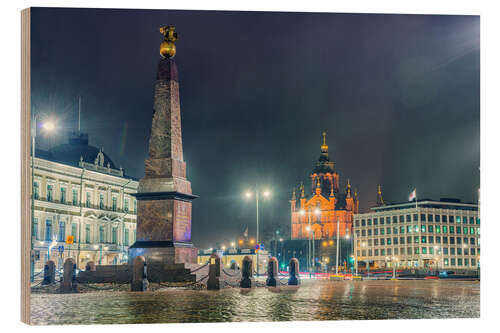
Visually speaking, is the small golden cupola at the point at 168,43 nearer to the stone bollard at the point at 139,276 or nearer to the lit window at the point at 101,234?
the stone bollard at the point at 139,276

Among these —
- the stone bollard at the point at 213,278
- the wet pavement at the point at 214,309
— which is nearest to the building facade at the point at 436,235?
the stone bollard at the point at 213,278

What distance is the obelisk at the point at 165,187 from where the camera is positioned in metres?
22.5

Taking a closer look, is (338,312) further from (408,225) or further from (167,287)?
(408,225)

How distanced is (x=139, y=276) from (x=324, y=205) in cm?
12713

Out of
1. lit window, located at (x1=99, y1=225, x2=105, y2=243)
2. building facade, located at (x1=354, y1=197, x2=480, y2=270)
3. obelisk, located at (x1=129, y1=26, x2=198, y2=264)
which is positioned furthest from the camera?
building facade, located at (x1=354, y1=197, x2=480, y2=270)

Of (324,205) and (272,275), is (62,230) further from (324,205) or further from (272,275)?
(324,205)

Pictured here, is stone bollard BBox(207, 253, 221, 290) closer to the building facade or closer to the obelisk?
the obelisk

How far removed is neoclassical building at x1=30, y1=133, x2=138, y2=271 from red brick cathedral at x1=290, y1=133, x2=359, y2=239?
76372 mm

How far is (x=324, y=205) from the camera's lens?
480ft

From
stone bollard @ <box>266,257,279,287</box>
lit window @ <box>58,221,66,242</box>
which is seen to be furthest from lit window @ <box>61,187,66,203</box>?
stone bollard @ <box>266,257,279,287</box>

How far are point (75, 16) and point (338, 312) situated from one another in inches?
380

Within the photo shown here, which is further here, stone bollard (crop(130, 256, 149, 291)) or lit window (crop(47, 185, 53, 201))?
lit window (crop(47, 185, 53, 201))

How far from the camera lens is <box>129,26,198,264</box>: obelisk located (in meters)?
22.5

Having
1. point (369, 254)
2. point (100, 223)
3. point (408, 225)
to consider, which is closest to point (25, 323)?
point (100, 223)
